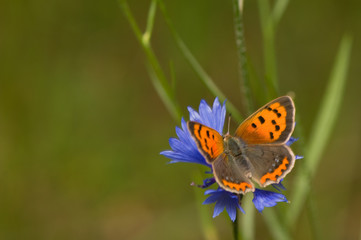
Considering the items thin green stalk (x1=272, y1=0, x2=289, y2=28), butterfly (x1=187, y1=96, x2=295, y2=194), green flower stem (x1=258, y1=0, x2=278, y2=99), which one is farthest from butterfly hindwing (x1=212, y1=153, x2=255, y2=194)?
thin green stalk (x1=272, y1=0, x2=289, y2=28)

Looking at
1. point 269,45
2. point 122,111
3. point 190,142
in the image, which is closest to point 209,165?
point 190,142

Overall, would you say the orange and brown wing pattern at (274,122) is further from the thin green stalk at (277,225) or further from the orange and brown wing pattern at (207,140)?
the thin green stalk at (277,225)

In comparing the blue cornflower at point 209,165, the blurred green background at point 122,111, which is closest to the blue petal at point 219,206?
the blue cornflower at point 209,165

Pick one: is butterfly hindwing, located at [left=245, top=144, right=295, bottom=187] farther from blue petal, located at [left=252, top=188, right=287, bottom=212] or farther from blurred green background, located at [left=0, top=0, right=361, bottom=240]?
blurred green background, located at [left=0, top=0, right=361, bottom=240]

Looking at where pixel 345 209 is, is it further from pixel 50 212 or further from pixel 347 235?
pixel 50 212

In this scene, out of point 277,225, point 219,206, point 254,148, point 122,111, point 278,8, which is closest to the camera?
point 219,206

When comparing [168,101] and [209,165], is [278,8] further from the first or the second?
[209,165]

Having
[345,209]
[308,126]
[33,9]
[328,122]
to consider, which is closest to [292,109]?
[328,122]
